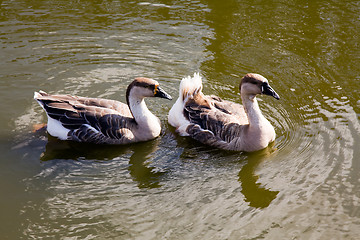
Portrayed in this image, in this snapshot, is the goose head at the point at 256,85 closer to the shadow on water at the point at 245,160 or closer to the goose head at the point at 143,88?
the shadow on water at the point at 245,160

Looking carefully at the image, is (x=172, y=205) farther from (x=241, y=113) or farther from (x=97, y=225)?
(x=241, y=113)

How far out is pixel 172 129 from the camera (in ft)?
30.9

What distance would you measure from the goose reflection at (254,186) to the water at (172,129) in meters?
0.03

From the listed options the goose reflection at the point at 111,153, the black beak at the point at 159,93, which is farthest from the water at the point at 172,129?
the black beak at the point at 159,93

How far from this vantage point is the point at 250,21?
44.2 feet

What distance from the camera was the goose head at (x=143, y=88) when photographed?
8.64 m

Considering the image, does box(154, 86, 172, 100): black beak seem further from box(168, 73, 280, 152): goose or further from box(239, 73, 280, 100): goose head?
box(239, 73, 280, 100): goose head

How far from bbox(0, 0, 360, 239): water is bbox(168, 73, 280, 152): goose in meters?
0.22

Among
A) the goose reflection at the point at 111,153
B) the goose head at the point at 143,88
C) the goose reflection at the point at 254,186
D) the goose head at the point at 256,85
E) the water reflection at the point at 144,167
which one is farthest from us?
the goose head at the point at 143,88

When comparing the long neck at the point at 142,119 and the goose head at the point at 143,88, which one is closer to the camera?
the goose head at the point at 143,88

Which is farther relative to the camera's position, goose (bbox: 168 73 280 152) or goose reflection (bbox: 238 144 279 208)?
goose (bbox: 168 73 280 152)

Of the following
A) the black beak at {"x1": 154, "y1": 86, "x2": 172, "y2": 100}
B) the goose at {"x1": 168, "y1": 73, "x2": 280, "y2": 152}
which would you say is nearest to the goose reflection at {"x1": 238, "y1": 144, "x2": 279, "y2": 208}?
the goose at {"x1": 168, "y1": 73, "x2": 280, "y2": 152}

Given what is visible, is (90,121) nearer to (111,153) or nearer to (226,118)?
(111,153)

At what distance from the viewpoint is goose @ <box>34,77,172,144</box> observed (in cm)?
871
